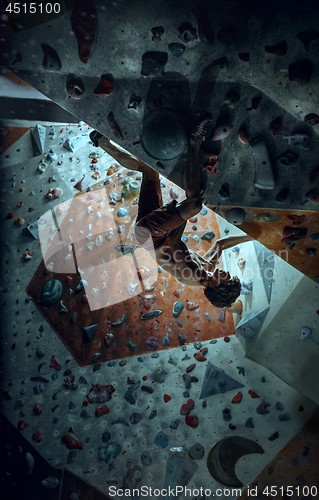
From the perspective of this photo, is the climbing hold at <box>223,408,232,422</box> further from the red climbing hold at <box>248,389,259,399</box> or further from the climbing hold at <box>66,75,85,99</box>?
the climbing hold at <box>66,75,85,99</box>

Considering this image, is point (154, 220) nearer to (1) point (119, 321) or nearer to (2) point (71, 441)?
(1) point (119, 321)

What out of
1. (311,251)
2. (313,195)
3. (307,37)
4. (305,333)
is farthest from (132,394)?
(307,37)

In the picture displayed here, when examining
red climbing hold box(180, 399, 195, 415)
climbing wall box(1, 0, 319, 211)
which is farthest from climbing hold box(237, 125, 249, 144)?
red climbing hold box(180, 399, 195, 415)

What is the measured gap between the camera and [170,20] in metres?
1.82

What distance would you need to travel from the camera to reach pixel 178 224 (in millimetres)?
2438

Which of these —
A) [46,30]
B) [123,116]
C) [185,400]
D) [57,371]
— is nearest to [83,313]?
[57,371]

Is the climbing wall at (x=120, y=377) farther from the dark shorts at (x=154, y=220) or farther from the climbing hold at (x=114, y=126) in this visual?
the climbing hold at (x=114, y=126)

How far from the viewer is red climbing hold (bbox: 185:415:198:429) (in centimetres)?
300

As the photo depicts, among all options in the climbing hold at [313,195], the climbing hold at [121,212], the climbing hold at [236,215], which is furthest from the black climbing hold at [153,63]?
the climbing hold at [121,212]

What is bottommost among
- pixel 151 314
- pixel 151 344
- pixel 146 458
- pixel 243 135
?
pixel 146 458

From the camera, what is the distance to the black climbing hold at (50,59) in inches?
75.6

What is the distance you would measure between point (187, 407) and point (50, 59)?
211 cm

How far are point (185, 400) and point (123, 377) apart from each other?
422 millimetres

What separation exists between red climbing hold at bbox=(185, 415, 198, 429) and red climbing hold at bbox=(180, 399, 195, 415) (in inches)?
1.4
